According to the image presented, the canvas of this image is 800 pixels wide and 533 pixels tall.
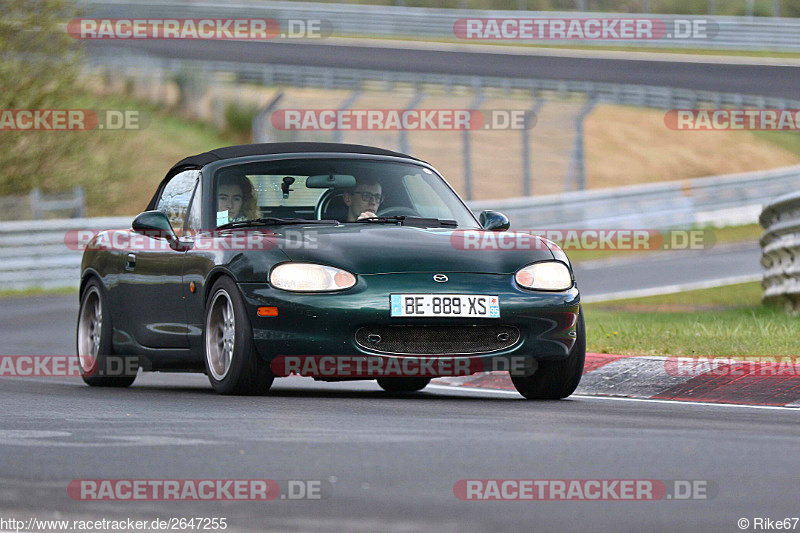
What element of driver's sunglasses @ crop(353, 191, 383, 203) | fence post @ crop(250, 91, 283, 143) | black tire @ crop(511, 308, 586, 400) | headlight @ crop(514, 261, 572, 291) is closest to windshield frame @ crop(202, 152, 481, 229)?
driver's sunglasses @ crop(353, 191, 383, 203)

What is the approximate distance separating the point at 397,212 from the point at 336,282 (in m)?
1.24

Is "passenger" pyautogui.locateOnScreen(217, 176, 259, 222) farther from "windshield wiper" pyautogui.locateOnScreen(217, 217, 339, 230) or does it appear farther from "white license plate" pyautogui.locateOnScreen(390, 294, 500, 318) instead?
"white license plate" pyautogui.locateOnScreen(390, 294, 500, 318)

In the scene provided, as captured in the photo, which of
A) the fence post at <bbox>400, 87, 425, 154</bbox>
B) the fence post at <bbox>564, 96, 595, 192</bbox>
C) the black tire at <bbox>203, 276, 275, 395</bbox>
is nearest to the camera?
the black tire at <bbox>203, 276, 275, 395</bbox>

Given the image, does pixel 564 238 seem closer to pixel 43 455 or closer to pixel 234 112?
pixel 234 112

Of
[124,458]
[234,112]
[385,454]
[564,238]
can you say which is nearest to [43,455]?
[124,458]

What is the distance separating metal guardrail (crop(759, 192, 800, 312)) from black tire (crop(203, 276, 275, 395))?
25.8 ft

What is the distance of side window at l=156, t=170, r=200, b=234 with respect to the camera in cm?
1044

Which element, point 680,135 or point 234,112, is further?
point 680,135

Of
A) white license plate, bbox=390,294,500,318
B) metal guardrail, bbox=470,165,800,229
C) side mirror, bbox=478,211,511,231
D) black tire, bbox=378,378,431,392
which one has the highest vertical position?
metal guardrail, bbox=470,165,800,229

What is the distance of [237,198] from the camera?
991 cm

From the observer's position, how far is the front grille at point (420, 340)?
8906 millimetres

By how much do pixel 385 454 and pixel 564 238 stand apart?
22022 millimetres

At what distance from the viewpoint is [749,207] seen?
32375 mm

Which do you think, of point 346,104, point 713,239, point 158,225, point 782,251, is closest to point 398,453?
point 158,225
